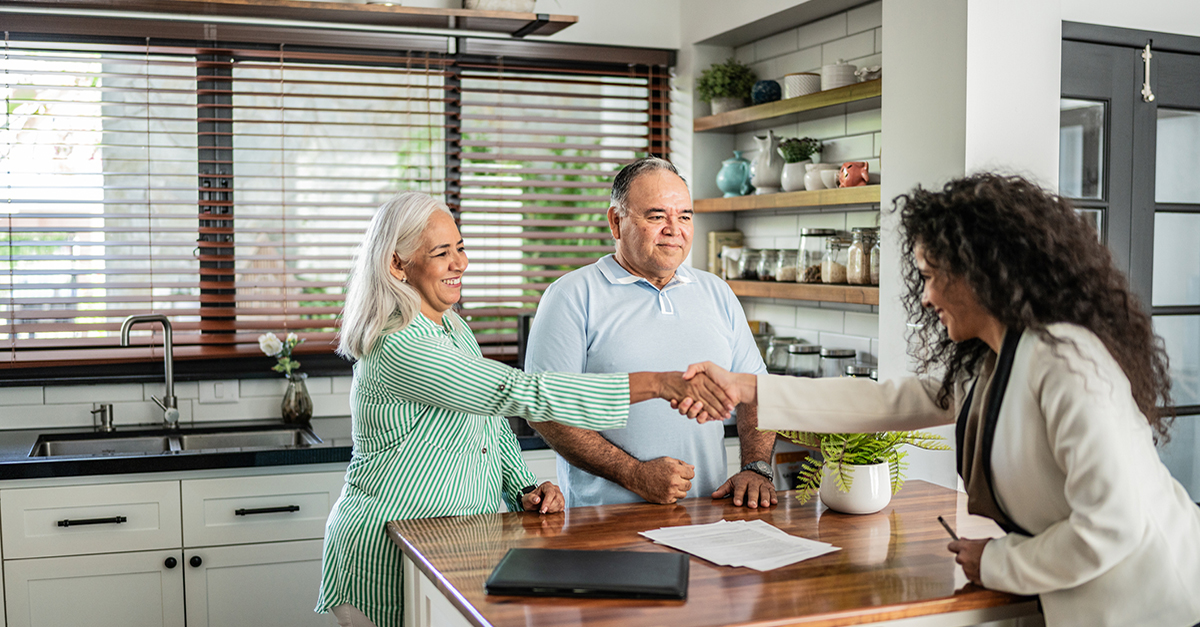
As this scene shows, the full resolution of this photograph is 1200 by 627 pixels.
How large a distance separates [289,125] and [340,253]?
51 centimetres

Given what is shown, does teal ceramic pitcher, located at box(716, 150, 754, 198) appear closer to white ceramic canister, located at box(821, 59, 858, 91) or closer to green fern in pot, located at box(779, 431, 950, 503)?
white ceramic canister, located at box(821, 59, 858, 91)

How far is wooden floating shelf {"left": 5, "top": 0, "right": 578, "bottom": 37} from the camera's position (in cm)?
329

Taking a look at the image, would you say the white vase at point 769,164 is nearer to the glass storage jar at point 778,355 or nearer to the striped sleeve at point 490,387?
the glass storage jar at point 778,355

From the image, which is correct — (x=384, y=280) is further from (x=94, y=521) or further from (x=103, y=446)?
(x=103, y=446)

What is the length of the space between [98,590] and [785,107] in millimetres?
2655

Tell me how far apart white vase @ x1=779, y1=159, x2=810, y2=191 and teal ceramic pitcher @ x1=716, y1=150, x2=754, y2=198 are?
1.14 ft

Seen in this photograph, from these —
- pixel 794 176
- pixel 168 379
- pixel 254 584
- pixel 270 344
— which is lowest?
pixel 254 584

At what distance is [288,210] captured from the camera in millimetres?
3762

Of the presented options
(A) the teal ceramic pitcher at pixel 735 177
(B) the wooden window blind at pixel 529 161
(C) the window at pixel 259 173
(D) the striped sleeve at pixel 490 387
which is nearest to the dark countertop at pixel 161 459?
(C) the window at pixel 259 173

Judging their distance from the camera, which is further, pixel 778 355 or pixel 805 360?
pixel 778 355

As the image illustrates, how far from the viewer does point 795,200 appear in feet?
11.4

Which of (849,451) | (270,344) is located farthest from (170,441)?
(849,451)

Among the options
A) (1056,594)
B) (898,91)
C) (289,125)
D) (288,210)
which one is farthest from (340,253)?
(1056,594)

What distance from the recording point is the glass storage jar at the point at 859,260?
10.5 ft
